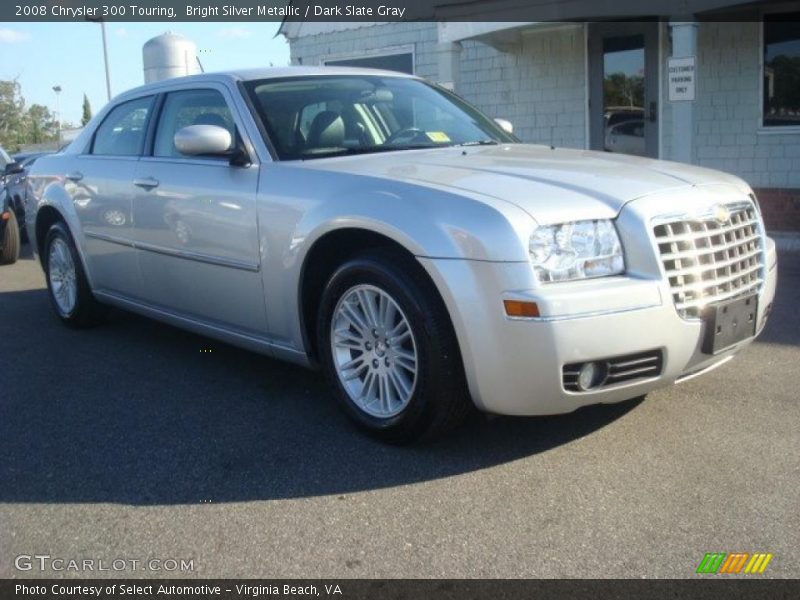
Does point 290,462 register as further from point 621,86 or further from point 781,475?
point 621,86

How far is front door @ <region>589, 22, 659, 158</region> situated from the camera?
11938 mm

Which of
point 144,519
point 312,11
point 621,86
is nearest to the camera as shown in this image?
point 144,519

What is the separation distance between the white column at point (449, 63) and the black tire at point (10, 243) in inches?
233

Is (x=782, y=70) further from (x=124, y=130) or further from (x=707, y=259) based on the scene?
(x=707, y=259)

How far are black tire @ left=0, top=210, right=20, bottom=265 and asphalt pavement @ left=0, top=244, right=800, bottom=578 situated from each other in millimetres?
5829

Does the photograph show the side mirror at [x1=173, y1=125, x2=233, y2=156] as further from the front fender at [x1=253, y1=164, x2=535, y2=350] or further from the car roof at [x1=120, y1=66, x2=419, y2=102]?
the car roof at [x1=120, y1=66, x2=419, y2=102]

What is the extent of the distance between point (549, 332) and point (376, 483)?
0.95 meters

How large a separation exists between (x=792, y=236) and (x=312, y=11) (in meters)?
9.08

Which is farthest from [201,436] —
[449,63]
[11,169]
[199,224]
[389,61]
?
[389,61]

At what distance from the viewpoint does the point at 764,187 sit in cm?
1101

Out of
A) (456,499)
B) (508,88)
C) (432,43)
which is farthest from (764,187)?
(456,499)

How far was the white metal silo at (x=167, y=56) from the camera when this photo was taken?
57.2ft

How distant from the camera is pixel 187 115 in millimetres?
5496

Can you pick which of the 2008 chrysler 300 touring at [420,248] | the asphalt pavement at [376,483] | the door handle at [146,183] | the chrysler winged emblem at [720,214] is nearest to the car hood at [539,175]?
the 2008 chrysler 300 touring at [420,248]
